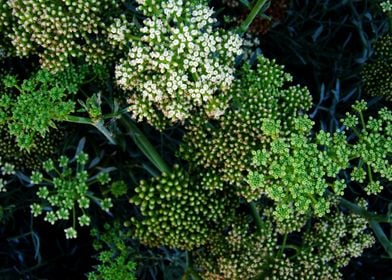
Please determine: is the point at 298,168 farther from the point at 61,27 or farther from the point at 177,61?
the point at 61,27

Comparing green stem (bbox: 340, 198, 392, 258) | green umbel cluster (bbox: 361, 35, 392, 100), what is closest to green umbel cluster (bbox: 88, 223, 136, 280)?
green stem (bbox: 340, 198, 392, 258)

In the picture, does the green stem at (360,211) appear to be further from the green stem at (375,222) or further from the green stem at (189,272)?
the green stem at (189,272)

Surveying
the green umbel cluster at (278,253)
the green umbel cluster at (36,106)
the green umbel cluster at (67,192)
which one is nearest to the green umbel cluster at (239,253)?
the green umbel cluster at (278,253)

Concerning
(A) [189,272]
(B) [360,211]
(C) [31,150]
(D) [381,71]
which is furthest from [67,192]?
(D) [381,71]

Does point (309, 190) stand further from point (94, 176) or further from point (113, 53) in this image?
point (94, 176)

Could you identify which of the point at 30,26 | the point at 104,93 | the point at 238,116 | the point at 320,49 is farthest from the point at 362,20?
the point at 30,26

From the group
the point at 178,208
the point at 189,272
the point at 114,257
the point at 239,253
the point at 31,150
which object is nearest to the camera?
the point at 178,208
